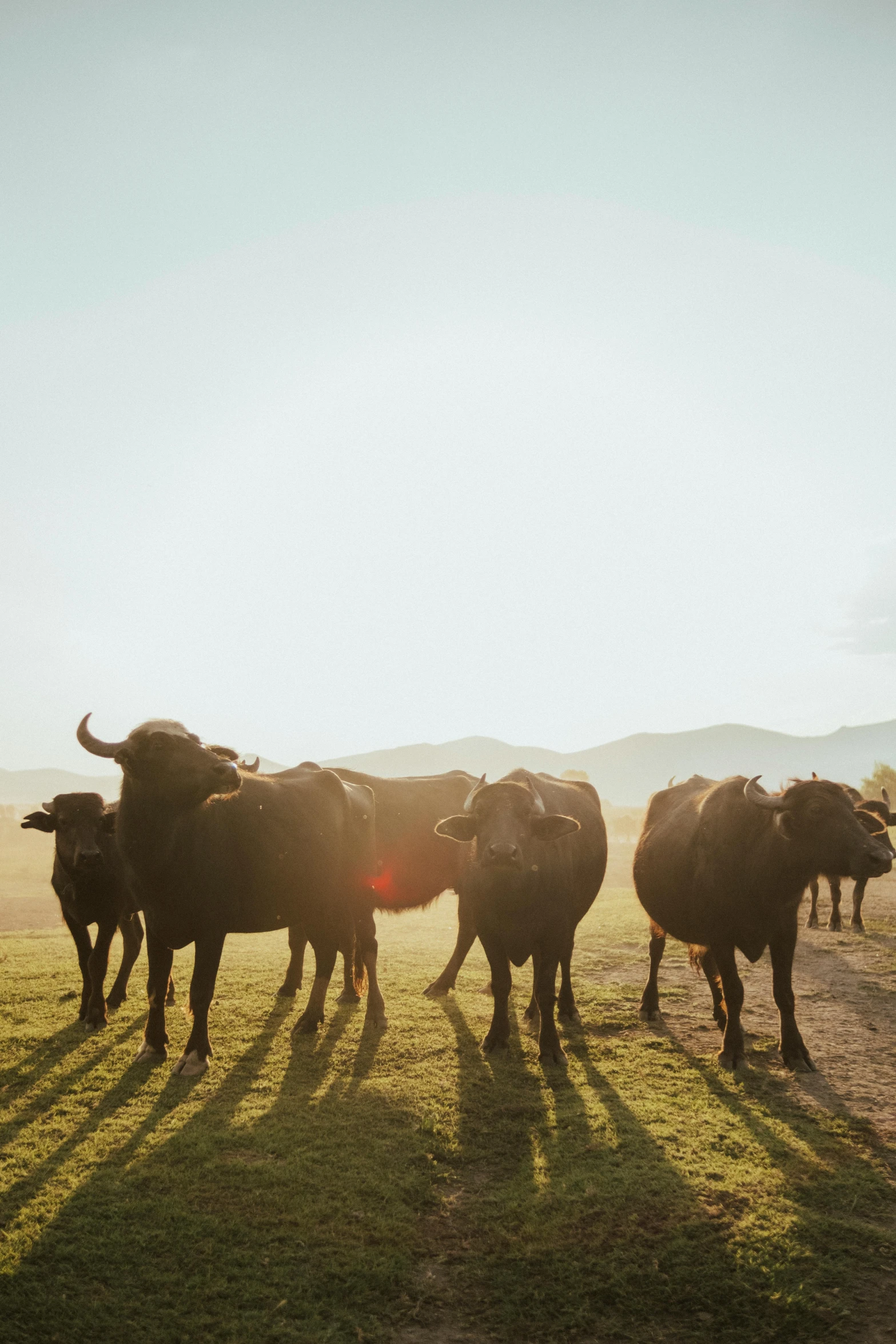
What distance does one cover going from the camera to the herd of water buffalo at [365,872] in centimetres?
665

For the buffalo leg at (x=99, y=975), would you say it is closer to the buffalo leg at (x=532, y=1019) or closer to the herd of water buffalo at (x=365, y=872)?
the herd of water buffalo at (x=365, y=872)

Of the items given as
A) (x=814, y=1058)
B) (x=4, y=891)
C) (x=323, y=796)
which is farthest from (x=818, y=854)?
(x=4, y=891)

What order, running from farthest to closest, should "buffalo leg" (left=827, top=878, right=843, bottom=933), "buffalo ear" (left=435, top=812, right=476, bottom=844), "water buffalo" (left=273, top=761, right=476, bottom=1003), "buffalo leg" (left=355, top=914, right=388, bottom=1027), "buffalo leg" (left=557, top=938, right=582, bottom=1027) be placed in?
1. "buffalo leg" (left=827, top=878, right=843, bottom=933)
2. "water buffalo" (left=273, top=761, right=476, bottom=1003)
3. "buffalo leg" (left=557, top=938, right=582, bottom=1027)
4. "buffalo leg" (left=355, top=914, right=388, bottom=1027)
5. "buffalo ear" (left=435, top=812, right=476, bottom=844)

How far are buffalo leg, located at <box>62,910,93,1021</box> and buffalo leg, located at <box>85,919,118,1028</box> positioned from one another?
0.04 metres

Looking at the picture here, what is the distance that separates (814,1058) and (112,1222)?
598cm

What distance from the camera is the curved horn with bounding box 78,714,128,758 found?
21.2ft

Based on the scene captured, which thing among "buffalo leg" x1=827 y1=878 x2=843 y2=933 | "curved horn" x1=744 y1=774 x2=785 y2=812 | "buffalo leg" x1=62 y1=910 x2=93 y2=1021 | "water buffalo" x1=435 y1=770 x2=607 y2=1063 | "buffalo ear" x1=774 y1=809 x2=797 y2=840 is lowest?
"buffalo leg" x1=827 y1=878 x2=843 y2=933

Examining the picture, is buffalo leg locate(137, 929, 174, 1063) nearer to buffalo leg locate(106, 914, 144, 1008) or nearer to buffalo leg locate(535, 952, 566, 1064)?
buffalo leg locate(106, 914, 144, 1008)

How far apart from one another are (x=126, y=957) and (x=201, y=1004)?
2748mm

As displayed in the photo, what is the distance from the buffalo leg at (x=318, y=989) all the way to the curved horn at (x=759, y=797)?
172 inches

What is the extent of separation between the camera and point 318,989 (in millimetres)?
7953

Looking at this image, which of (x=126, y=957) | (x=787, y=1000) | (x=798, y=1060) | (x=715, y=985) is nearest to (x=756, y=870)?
(x=787, y=1000)

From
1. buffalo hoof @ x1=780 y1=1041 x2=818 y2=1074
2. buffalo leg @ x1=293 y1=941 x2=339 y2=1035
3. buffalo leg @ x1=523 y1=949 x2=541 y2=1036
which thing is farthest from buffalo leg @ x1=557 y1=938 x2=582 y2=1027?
buffalo leg @ x1=293 y1=941 x2=339 y2=1035

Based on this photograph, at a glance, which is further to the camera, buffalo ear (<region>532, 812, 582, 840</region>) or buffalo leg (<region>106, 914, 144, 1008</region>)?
buffalo leg (<region>106, 914, 144, 1008</region>)
